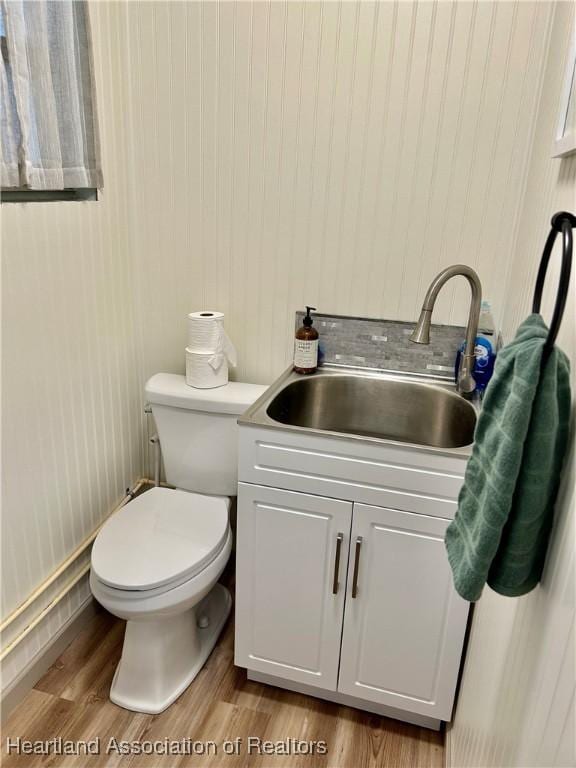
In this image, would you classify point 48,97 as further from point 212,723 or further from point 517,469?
point 212,723

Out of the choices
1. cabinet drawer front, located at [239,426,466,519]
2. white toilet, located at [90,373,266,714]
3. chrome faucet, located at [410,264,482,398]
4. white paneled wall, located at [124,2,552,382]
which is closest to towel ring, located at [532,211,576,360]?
chrome faucet, located at [410,264,482,398]

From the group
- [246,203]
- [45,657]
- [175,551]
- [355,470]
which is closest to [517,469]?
[355,470]

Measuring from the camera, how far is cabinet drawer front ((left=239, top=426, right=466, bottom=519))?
142 centimetres

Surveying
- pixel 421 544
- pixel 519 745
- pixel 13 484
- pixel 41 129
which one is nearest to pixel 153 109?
pixel 41 129

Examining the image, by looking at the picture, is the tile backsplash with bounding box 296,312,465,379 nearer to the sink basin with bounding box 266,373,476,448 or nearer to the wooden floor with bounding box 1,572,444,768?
the sink basin with bounding box 266,373,476,448

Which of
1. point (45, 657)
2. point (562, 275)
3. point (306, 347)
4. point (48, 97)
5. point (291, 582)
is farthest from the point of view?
point (306, 347)

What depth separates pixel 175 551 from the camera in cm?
164

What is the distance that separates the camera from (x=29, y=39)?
138cm

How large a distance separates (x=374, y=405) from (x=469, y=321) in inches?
18.5

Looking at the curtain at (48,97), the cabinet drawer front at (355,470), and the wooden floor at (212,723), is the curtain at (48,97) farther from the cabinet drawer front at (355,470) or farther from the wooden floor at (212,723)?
the wooden floor at (212,723)

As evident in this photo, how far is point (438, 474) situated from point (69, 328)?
1142 mm

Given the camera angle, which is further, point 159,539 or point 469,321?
point 159,539

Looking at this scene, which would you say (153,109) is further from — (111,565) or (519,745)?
(519,745)

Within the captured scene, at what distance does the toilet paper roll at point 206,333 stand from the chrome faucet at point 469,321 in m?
0.70
